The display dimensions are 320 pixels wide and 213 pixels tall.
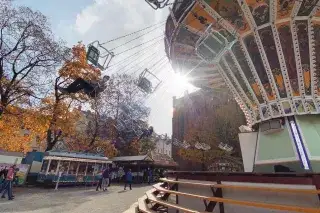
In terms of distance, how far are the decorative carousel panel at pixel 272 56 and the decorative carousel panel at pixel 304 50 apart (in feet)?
2.94

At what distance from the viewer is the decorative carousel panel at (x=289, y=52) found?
9383mm

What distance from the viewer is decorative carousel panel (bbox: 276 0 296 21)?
907 cm

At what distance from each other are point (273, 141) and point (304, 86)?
2453 mm

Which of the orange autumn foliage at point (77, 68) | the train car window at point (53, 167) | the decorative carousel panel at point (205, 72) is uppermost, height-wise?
the orange autumn foliage at point (77, 68)

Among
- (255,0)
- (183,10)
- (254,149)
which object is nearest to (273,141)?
(254,149)

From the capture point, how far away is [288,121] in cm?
918

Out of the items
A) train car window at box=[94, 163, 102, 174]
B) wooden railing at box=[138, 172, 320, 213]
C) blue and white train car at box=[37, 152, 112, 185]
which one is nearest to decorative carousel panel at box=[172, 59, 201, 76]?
wooden railing at box=[138, 172, 320, 213]

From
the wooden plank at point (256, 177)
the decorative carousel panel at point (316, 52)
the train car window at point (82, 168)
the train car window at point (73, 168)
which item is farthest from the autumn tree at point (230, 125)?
the wooden plank at point (256, 177)

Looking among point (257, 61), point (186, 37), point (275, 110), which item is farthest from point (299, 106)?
point (186, 37)

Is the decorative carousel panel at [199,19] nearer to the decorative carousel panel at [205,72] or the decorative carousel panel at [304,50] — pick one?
the decorative carousel panel at [304,50]

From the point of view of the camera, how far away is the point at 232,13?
9.86m

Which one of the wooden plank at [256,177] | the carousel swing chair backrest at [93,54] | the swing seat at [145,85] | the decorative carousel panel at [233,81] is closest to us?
the wooden plank at [256,177]

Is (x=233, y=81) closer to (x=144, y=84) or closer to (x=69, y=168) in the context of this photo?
(x=144, y=84)

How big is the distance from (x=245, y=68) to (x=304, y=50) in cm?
237
